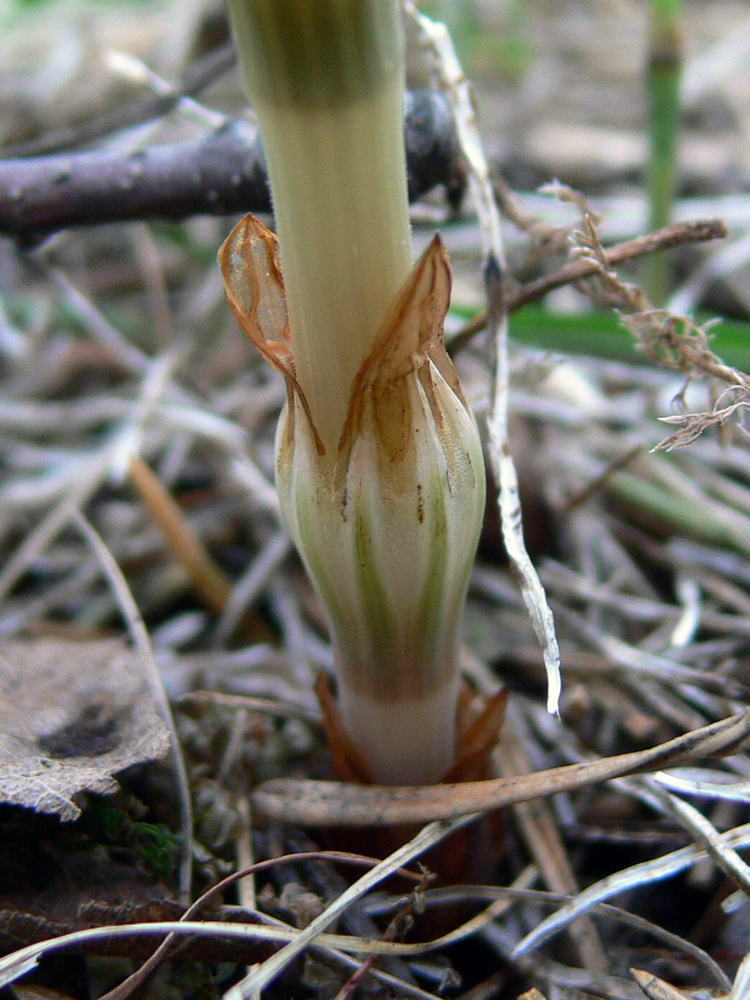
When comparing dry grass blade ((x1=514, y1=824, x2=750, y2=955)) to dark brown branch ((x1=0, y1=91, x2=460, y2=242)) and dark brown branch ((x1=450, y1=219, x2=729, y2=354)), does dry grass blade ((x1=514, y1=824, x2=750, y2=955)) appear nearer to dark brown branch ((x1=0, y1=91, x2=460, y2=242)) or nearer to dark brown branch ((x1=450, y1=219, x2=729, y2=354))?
dark brown branch ((x1=450, y1=219, x2=729, y2=354))

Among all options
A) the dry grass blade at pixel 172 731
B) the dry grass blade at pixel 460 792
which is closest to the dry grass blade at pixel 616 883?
the dry grass blade at pixel 460 792

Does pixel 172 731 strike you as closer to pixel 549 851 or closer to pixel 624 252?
pixel 549 851

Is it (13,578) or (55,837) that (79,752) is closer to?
(55,837)

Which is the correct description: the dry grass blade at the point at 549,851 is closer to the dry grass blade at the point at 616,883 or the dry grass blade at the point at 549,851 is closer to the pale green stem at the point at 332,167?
the dry grass blade at the point at 616,883

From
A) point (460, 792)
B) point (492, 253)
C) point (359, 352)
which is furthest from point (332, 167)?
point (460, 792)

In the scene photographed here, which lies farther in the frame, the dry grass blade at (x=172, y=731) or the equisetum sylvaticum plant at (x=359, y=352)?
the dry grass blade at (x=172, y=731)

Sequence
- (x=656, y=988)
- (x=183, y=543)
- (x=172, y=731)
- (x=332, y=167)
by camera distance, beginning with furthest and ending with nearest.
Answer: (x=183, y=543) < (x=172, y=731) < (x=656, y=988) < (x=332, y=167)
